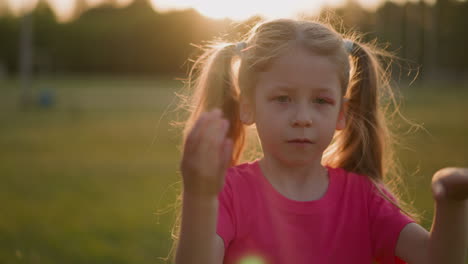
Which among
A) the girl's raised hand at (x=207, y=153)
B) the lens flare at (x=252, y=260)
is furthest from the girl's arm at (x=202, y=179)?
the lens flare at (x=252, y=260)

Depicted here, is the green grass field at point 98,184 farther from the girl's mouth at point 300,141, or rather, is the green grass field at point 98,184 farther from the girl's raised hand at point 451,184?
the girl's raised hand at point 451,184

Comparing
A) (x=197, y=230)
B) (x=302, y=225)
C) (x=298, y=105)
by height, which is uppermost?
(x=298, y=105)

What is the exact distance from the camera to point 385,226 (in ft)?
6.62

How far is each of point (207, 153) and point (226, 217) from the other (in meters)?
0.57

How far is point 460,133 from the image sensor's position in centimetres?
1109

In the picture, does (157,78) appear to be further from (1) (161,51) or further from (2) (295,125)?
(2) (295,125)

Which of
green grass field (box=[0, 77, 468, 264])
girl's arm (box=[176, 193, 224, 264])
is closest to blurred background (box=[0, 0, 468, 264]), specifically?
green grass field (box=[0, 77, 468, 264])

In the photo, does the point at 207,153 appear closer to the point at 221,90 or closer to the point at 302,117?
the point at 302,117

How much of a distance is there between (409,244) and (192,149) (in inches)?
40.0

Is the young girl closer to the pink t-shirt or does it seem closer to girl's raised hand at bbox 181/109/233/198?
the pink t-shirt

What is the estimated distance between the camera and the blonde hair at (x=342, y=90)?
213cm

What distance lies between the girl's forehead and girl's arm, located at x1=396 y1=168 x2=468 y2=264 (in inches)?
24.0

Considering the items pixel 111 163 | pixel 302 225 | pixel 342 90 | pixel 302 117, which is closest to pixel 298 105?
pixel 302 117

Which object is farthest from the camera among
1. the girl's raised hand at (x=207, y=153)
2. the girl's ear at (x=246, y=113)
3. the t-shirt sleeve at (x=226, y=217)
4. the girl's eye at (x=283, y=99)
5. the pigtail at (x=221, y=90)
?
the pigtail at (x=221, y=90)
